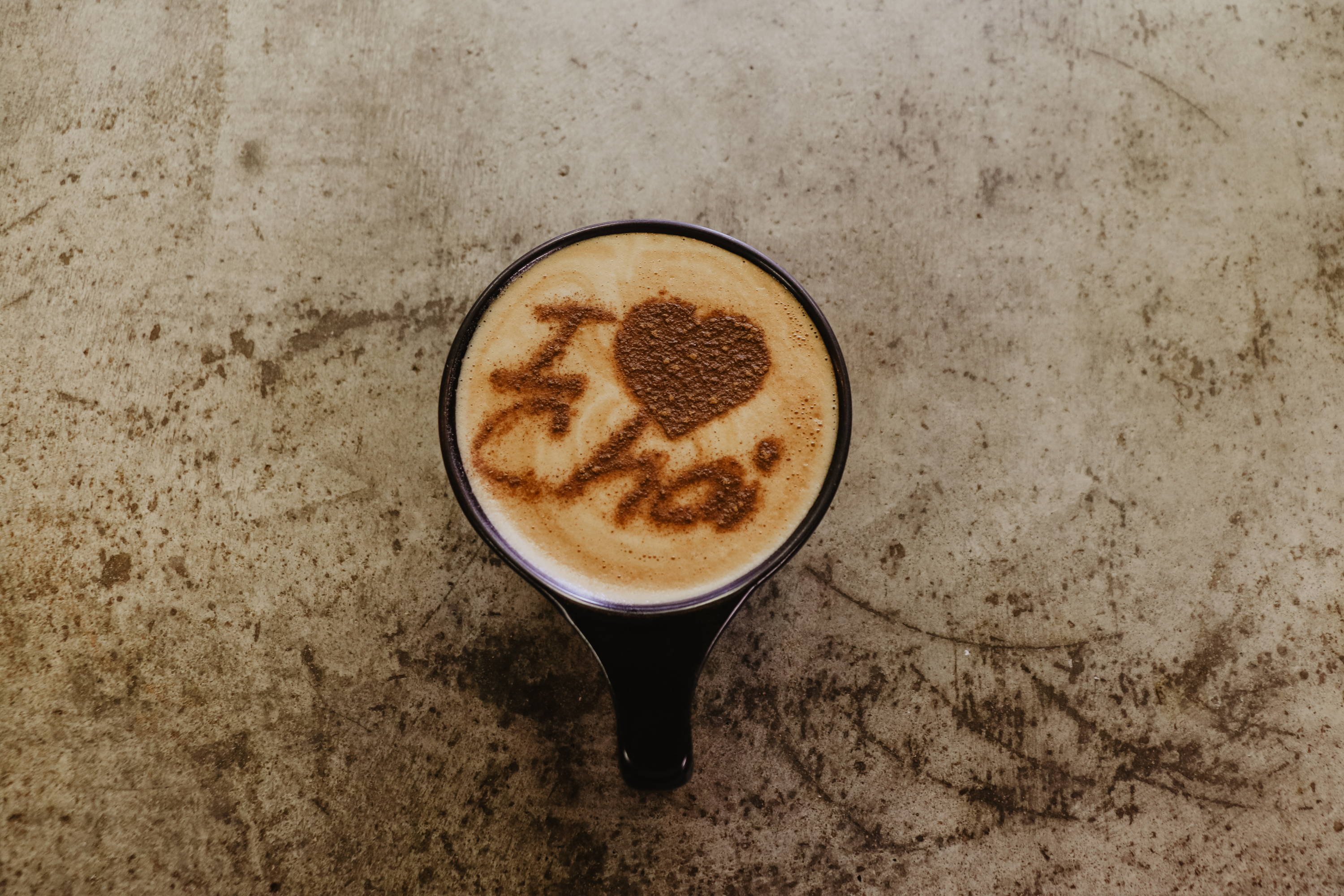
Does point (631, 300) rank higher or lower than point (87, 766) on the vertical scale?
higher

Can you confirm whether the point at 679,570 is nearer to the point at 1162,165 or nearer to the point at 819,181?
the point at 819,181

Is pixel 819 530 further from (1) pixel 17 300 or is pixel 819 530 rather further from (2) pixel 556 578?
(1) pixel 17 300

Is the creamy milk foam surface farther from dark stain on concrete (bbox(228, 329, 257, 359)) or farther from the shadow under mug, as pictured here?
dark stain on concrete (bbox(228, 329, 257, 359))

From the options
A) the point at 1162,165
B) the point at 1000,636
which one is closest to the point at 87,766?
the point at 1000,636

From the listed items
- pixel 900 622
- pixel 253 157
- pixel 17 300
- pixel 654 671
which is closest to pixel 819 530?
pixel 900 622

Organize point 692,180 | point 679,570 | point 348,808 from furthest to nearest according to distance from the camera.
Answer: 1. point 692,180
2. point 348,808
3. point 679,570

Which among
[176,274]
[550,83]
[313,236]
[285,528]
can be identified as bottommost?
[285,528]
